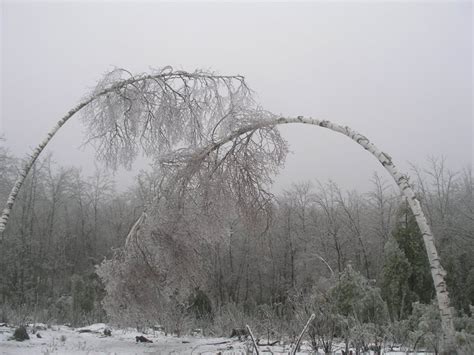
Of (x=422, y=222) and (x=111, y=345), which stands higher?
(x=422, y=222)

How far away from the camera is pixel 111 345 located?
9.98 metres

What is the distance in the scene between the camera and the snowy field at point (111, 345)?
841 cm

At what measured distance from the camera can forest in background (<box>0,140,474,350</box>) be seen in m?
9.80

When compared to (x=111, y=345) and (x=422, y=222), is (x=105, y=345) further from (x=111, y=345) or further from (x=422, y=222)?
(x=422, y=222)

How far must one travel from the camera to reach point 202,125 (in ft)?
35.9

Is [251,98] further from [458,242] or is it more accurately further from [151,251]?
[458,242]

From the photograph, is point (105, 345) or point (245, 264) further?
point (245, 264)

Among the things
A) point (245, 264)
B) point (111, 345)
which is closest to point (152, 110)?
point (111, 345)

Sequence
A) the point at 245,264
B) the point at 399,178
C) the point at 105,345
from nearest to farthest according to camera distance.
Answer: the point at 399,178, the point at 105,345, the point at 245,264

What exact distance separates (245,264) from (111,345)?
88.8 feet

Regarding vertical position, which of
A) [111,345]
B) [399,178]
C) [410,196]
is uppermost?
[399,178]

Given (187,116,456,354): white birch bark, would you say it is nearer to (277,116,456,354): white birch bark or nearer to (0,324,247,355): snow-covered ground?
(277,116,456,354): white birch bark

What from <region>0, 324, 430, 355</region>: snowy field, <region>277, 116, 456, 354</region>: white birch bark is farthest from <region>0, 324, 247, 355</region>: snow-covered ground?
<region>277, 116, 456, 354</region>: white birch bark

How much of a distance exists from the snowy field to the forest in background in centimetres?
63
